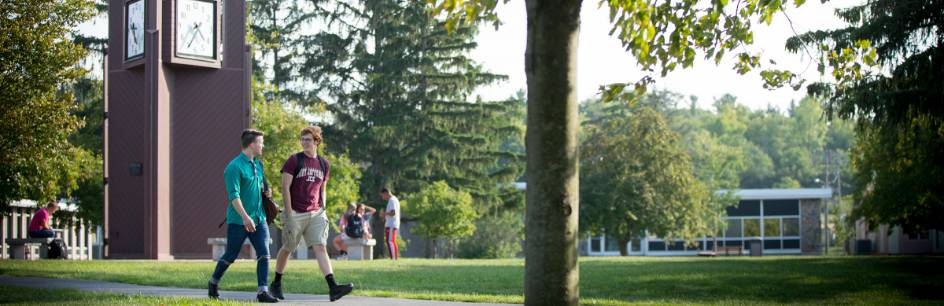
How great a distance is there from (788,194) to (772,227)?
7.62ft

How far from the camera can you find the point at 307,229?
450 inches

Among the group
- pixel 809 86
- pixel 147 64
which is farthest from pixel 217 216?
pixel 809 86

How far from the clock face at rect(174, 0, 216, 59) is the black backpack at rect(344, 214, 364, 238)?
5.55m

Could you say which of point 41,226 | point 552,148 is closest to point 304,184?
point 552,148

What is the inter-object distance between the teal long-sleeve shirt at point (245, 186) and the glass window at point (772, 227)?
198ft

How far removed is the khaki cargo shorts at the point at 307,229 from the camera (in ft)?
37.1

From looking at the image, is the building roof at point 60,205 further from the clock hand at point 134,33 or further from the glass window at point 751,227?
the glass window at point 751,227

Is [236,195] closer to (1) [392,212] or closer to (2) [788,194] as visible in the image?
(1) [392,212]

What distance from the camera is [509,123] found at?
54875 mm

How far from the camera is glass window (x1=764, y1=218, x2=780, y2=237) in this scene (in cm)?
6781

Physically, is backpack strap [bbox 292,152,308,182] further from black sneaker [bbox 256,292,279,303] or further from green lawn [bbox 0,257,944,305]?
green lawn [bbox 0,257,944,305]

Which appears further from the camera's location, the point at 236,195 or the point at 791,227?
the point at 791,227

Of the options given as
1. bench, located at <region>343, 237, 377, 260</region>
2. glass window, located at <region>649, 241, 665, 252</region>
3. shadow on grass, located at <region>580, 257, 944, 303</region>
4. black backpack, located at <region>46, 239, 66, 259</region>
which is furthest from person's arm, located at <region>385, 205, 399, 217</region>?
glass window, located at <region>649, 241, 665, 252</region>

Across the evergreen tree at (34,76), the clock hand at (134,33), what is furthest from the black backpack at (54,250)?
the clock hand at (134,33)
